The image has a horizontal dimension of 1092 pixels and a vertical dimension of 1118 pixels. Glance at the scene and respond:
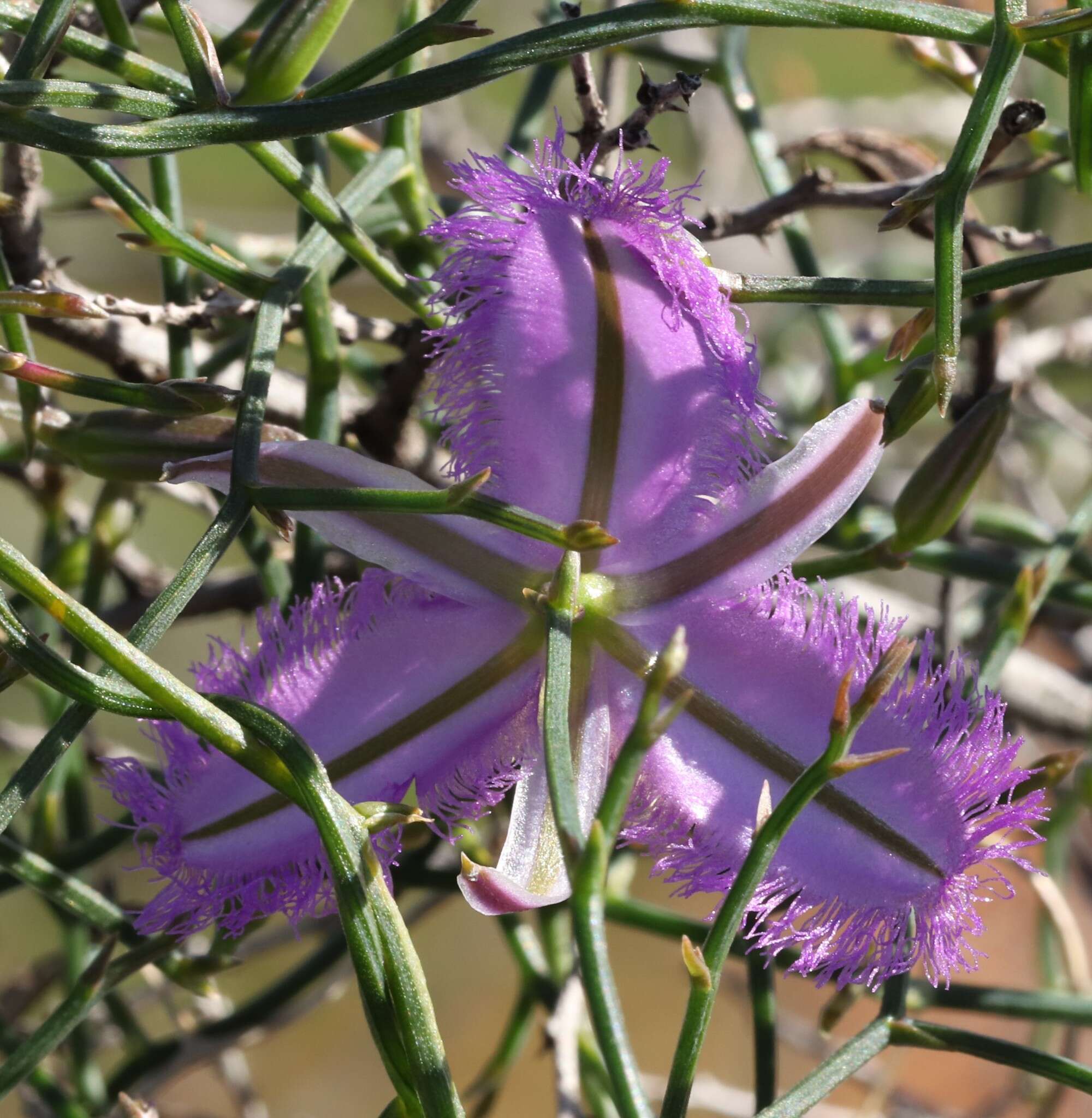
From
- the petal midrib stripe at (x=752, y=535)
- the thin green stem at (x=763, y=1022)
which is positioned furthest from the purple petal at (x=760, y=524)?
the thin green stem at (x=763, y=1022)

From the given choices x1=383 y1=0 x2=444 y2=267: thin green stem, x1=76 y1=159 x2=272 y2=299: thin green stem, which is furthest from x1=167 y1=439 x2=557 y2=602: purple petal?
x1=383 y1=0 x2=444 y2=267: thin green stem

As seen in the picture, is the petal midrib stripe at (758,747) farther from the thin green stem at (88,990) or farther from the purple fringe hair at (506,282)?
the thin green stem at (88,990)

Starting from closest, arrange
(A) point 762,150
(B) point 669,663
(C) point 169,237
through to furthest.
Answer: (B) point 669,663
(C) point 169,237
(A) point 762,150

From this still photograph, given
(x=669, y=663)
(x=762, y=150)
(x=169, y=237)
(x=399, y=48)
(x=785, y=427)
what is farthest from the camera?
(x=785, y=427)

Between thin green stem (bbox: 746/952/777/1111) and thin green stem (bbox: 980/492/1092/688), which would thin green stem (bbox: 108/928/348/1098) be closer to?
thin green stem (bbox: 746/952/777/1111)

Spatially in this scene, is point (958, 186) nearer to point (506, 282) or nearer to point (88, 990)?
point (506, 282)

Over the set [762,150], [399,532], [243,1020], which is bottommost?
[243,1020]

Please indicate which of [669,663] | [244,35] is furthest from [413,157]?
[669,663]
